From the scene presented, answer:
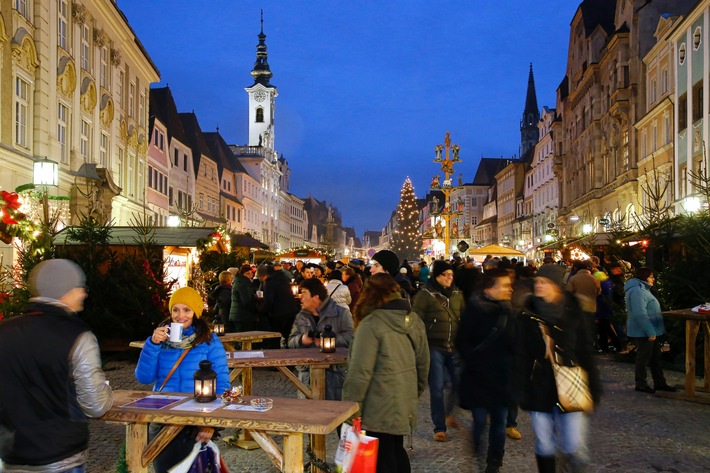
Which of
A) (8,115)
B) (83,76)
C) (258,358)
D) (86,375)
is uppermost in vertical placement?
(83,76)

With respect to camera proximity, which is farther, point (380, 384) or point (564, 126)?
Answer: point (564, 126)

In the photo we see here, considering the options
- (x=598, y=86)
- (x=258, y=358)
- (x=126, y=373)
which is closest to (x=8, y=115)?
(x=126, y=373)

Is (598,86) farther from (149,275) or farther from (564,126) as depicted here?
(149,275)

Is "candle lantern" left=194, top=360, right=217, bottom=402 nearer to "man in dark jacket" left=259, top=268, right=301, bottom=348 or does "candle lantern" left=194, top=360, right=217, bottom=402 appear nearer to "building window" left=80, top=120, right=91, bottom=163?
"man in dark jacket" left=259, top=268, right=301, bottom=348

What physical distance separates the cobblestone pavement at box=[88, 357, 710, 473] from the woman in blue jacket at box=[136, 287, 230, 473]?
1904mm

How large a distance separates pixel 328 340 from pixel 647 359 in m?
5.76

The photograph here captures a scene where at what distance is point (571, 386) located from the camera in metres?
5.27

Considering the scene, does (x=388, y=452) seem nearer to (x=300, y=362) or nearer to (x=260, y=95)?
(x=300, y=362)

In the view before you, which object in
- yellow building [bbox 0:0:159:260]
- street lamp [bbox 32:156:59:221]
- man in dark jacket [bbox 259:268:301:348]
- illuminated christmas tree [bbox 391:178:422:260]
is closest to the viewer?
man in dark jacket [bbox 259:268:301:348]

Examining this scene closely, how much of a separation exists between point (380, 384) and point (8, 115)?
64.2ft

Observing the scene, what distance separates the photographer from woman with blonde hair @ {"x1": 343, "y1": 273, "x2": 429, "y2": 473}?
523 cm

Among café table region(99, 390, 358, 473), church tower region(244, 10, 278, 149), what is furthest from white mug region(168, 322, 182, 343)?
church tower region(244, 10, 278, 149)

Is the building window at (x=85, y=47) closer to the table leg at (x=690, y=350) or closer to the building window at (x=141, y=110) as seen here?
the building window at (x=141, y=110)

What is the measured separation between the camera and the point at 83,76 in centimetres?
2869
